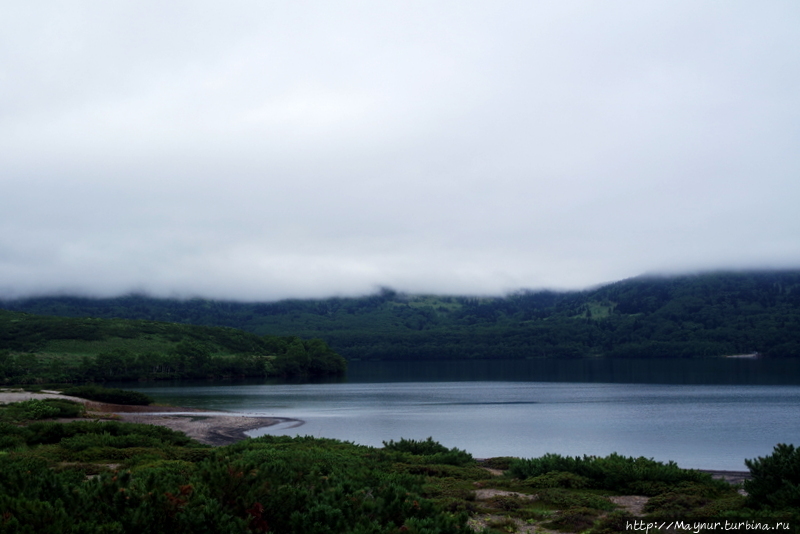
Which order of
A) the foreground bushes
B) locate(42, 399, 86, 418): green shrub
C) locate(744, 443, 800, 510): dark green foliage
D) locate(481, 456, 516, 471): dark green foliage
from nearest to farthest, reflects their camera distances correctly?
the foreground bushes → locate(744, 443, 800, 510): dark green foliage → locate(481, 456, 516, 471): dark green foliage → locate(42, 399, 86, 418): green shrub

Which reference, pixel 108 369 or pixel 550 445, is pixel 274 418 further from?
pixel 108 369

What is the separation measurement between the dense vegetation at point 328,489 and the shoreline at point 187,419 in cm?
1364

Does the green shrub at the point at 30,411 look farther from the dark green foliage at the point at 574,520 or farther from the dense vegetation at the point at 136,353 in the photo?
the dense vegetation at the point at 136,353


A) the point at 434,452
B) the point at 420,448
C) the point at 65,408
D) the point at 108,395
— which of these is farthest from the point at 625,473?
the point at 108,395

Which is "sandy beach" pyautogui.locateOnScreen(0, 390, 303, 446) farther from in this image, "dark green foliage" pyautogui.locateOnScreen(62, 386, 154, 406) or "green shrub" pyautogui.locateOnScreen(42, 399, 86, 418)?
"dark green foliage" pyautogui.locateOnScreen(62, 386, 154, 406)

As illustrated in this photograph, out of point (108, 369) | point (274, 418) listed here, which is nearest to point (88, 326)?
point (108, 369)

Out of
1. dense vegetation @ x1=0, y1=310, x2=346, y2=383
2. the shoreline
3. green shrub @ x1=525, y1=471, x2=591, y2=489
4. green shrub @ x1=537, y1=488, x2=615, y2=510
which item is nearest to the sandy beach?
the shoreline

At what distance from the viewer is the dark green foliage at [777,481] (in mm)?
13031

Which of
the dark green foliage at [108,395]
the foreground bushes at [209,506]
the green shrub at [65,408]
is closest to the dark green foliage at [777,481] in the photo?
the foreground bushes at [209,506]

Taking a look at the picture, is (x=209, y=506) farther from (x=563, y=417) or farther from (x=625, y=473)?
(x=563, y=417)

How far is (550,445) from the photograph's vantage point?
40.4 meters

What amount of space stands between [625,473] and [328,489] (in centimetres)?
1252

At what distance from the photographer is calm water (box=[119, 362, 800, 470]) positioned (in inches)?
1582

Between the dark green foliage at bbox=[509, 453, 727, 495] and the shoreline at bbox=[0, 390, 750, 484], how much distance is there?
75.2 ft
